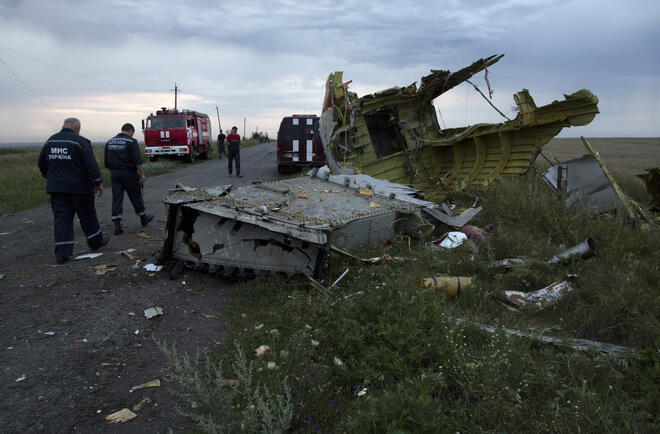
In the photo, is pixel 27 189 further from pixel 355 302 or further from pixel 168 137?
pixel 355 302

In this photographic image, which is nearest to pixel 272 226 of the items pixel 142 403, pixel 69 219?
pixel 142 403

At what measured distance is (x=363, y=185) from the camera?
5.95 meters

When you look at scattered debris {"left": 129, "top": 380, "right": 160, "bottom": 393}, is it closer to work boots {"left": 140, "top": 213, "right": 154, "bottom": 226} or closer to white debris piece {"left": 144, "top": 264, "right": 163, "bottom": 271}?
white debris piece {"left": 144, "top": 264, "right": 163, "bottom": 271}

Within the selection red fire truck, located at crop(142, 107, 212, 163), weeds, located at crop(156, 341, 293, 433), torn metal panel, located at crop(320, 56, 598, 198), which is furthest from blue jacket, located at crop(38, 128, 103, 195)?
red fire truck, located at crop(142, 107, 212, 163)

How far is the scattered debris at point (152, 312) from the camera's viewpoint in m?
3.55

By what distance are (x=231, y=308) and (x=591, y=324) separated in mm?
3026

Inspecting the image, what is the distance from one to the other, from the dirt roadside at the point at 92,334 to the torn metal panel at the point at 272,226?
39cm

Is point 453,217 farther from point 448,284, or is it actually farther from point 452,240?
point 448,284

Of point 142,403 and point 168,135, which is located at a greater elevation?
point 168,135

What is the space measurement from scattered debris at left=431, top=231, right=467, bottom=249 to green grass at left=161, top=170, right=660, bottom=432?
2.02ft

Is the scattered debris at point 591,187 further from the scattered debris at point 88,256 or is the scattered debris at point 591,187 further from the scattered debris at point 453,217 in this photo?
the scattered debris at point 88,256

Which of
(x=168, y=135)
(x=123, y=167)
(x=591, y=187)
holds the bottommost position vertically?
(x=591, y=187)

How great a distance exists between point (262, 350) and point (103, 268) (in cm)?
286

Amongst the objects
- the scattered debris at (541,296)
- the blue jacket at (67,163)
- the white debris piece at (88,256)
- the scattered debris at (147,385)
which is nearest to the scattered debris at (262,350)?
the scattered debris at (147,385)
